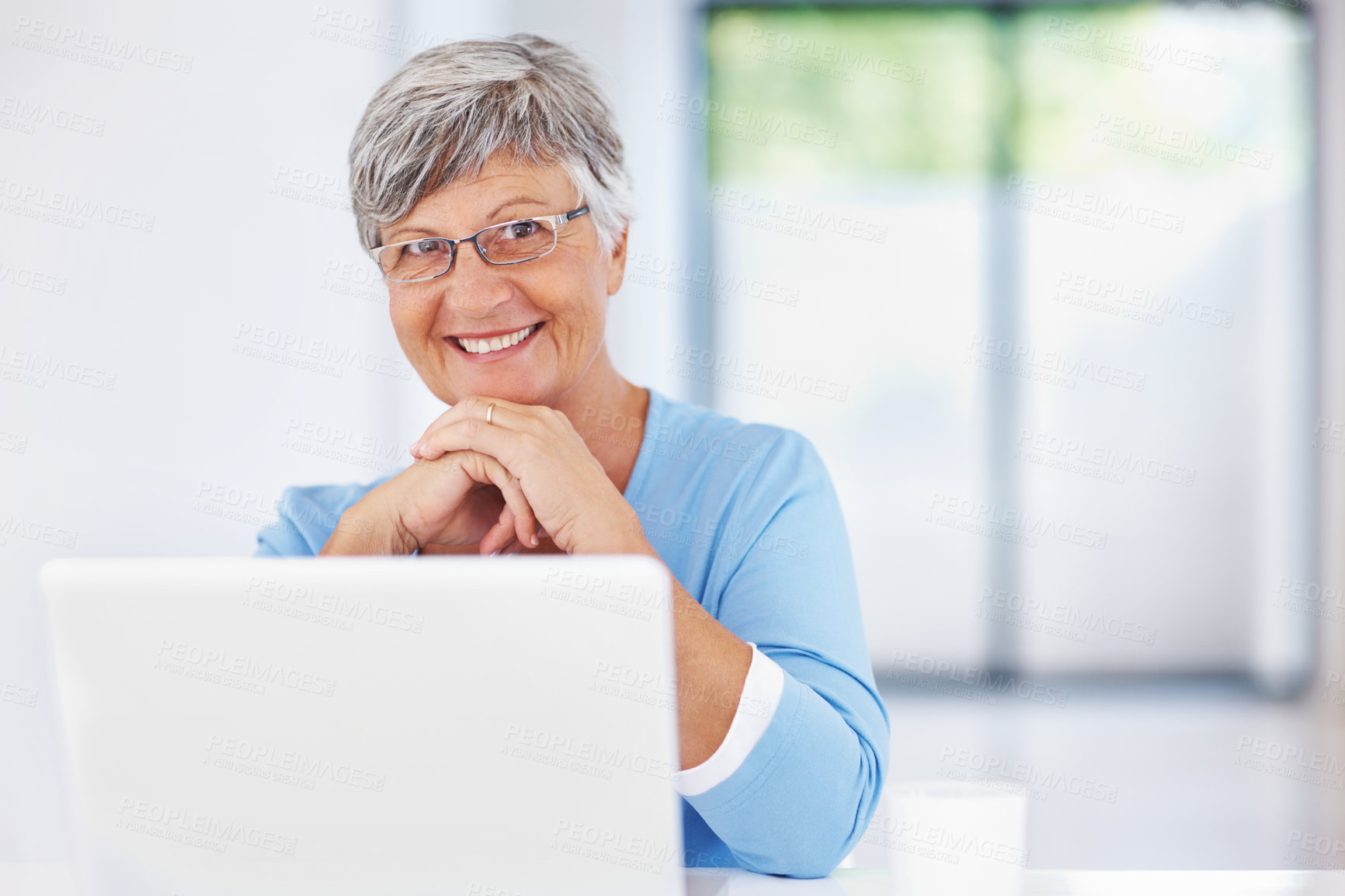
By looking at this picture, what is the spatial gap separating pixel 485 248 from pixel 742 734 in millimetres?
624

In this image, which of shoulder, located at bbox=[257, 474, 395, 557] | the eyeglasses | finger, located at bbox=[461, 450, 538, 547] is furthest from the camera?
shoulder, located at bbox=[257, 474, 395, 557]

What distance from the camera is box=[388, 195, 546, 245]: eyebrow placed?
119 cm

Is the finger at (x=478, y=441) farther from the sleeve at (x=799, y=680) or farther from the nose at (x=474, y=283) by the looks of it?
the sleeve at (x=799, y=680)

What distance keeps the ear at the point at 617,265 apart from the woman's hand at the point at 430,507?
1.07 ft

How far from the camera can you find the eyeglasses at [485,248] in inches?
47.5

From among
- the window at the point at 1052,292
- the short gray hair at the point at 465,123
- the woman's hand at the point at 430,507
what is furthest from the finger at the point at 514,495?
the window at the point at 1052,292

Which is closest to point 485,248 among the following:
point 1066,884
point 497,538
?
point 497,538

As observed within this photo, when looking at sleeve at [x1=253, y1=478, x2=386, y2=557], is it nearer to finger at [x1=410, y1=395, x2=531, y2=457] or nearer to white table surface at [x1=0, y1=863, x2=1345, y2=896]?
finger at [x1=410, y1=395, x2=531, y2=457]

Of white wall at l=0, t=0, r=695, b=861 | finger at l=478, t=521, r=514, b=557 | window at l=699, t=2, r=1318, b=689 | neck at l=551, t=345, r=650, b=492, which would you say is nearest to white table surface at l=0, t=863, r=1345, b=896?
finger at l=478, t=521, r=514, b=557

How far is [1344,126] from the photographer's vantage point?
4.22m

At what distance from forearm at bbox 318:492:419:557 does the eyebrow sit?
29cm

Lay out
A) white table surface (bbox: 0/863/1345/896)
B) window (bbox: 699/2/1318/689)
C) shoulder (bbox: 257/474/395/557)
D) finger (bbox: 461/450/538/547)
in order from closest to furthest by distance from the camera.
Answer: white table surface (bbox: 0/863/1345/896), finger (bbox: 461/450/538/547), shoulder (bbox: 257/474/395/557), window (bbox: 699/2/1318/689)

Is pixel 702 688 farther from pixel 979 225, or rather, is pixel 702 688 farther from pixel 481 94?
pixel 979 225

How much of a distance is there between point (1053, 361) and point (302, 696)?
13.6ft
